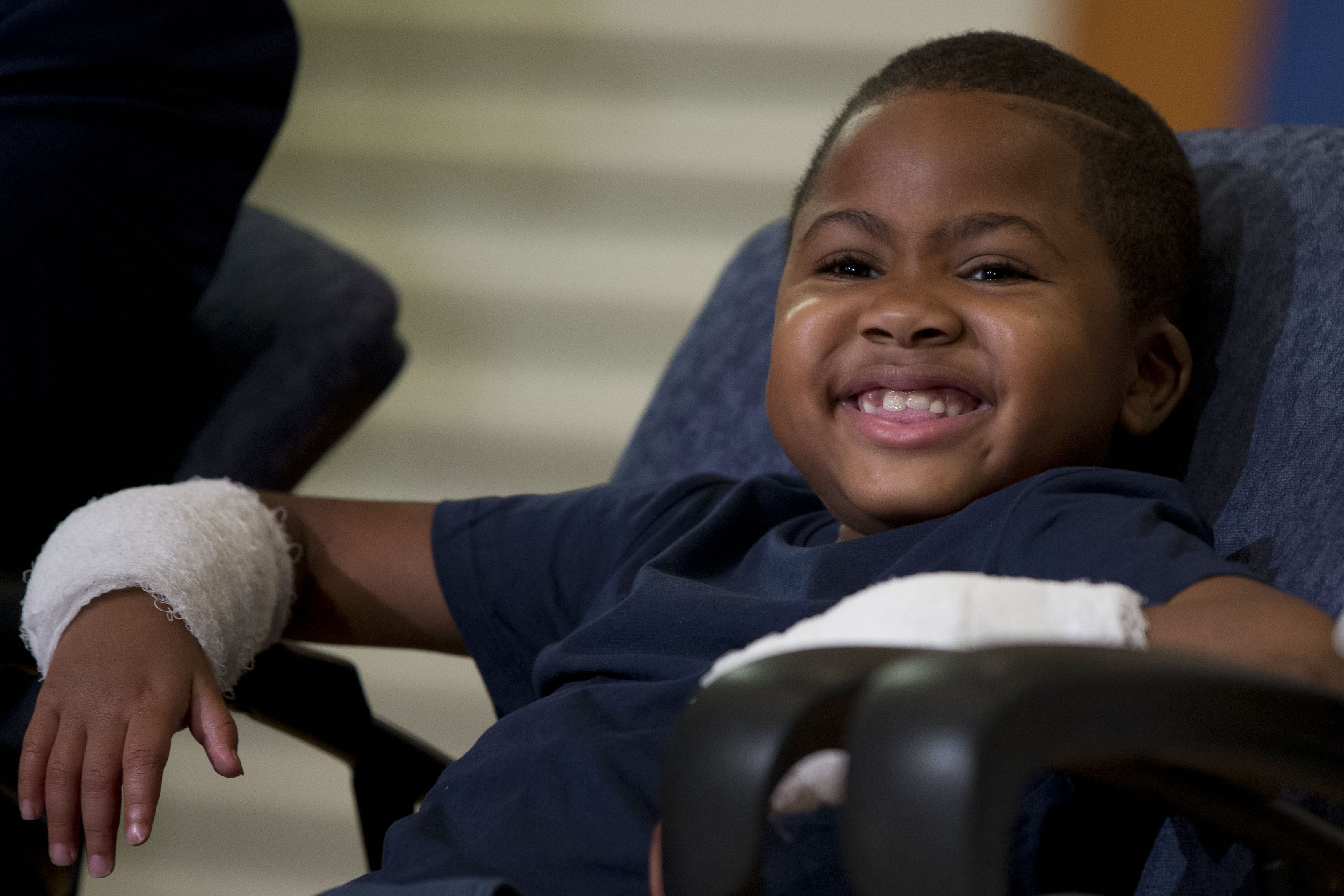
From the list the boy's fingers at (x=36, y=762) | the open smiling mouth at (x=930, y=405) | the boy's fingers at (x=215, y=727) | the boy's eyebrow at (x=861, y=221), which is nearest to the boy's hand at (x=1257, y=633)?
the open smiling mouth at (x=930, y=405)

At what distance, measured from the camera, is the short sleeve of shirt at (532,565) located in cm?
105

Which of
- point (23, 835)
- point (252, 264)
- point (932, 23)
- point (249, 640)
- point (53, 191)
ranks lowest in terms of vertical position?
point (23, 835)

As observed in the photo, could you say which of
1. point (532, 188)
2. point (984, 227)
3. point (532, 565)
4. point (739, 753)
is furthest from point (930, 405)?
point (532, 188)

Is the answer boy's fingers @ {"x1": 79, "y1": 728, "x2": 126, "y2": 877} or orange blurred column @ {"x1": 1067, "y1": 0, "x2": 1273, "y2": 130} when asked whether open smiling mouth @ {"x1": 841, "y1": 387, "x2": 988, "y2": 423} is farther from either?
orange blurred column @ {"x1": 1067, "y1": 0, "x2": 1273, "y2": 130}

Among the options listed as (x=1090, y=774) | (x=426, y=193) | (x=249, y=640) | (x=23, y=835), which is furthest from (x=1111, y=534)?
(x=426, y=193)

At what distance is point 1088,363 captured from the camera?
34.8 inches

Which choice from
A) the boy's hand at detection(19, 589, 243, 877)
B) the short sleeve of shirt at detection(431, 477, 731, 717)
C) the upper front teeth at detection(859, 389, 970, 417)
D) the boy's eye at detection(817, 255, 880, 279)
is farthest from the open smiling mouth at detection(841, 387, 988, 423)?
the boy's hand at detection(19, 589, 243, 877)

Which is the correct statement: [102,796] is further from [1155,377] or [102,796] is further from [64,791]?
[1155,377]

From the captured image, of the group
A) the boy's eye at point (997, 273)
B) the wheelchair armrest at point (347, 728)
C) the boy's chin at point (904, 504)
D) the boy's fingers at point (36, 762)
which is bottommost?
the wheelchair armrest at point (347, 728)

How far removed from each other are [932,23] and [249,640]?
4.95 feet

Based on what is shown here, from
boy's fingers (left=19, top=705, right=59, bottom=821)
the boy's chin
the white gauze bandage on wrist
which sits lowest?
boy's fingers (left=19, top=705, right=59, bottom=821)

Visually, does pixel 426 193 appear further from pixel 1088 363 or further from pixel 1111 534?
pixel 1111 534

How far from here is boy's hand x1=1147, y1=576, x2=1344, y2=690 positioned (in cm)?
60

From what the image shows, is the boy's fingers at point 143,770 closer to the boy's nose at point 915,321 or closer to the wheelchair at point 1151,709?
the wheelchair at point 1151,709
